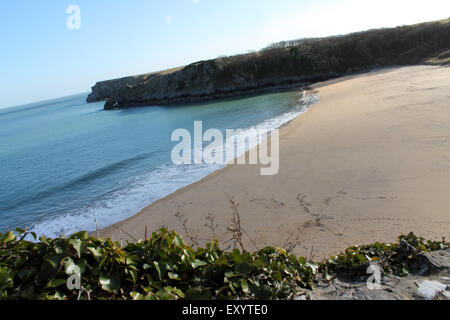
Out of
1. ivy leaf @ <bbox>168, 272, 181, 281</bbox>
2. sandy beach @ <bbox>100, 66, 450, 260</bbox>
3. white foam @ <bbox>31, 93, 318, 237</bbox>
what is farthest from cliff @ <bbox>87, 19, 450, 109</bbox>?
ivy leaf @ <bbox>168, 272, 181, 281</bbox>

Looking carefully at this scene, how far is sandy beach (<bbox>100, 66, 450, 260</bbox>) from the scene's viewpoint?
593 centimetres

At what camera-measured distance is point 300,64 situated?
52219mm

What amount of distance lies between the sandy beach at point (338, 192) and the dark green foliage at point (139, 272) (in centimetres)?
132

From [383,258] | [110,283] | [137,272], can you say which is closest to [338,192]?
[383,258]

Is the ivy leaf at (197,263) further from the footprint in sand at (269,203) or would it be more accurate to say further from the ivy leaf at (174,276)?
the footprint in sand at (269,203)

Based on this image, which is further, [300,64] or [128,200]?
[300,64]

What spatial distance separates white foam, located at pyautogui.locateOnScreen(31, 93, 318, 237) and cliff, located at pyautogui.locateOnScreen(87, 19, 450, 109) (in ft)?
125

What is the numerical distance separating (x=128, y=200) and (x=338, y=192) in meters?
7.70

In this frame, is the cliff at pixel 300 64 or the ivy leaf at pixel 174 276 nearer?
the ivy leaf at pixel 174 276

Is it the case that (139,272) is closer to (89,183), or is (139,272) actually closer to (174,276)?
(174,276)

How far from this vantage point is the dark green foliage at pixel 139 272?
1765 mm

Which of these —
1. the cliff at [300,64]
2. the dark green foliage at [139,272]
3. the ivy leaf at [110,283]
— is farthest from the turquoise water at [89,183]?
the cliff at [300,64]

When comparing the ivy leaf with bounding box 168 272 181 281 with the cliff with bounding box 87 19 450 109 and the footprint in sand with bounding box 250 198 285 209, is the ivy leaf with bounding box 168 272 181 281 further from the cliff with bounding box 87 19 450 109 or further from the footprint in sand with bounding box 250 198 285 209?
the cliff with bounding box 87 19 450 109

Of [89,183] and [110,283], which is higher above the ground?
[110,283]
